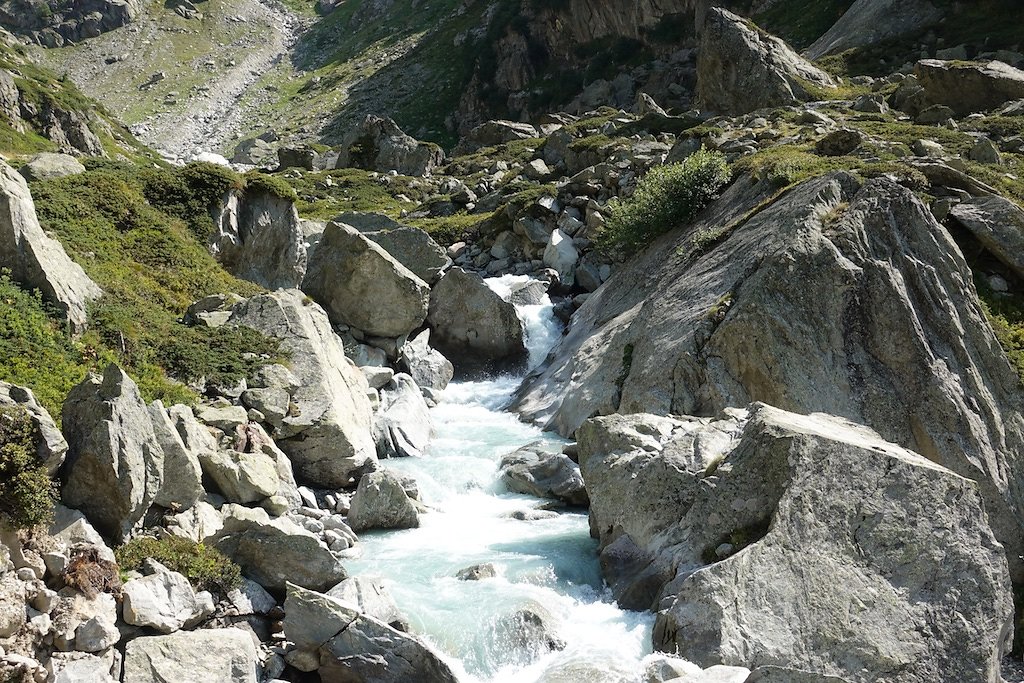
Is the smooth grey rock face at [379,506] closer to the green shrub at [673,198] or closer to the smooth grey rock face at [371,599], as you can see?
the smooth grey rock face at [371,599]

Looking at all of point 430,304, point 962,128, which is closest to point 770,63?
point 962,128

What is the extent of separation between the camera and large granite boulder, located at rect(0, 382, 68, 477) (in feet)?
31.0

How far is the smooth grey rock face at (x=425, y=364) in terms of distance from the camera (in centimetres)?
2577

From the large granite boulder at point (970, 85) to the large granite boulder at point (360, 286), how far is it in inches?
1157

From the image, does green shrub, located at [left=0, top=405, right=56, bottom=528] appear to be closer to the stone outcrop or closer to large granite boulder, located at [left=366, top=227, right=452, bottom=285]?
large granite boulder, located at [left=366, top=227, right=452, bottom=285]

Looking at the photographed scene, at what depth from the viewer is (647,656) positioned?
32.8 ft

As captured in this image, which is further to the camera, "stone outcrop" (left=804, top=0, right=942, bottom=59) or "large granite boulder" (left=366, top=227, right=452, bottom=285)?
"stone outcrop" (left=804, top=0, right=942, bottom=59)

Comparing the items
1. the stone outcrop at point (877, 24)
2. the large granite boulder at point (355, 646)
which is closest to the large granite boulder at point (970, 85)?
the stone outcrop at point (877, 24)

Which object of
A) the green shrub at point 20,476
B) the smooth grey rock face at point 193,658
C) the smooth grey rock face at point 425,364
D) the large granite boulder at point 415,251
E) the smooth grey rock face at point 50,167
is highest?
the smooth grey rock face at point 50,167

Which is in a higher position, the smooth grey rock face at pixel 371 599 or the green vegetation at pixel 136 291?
the green vegetation at pixel 136 291

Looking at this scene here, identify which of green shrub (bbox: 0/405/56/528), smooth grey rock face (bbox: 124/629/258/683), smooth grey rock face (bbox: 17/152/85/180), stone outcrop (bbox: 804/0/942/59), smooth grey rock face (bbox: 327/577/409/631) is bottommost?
smooth grey rock face (bbox: 327/577/409/631)

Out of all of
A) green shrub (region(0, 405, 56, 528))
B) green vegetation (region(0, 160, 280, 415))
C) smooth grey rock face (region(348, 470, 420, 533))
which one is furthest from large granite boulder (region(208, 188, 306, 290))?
green shrub (region(0, 405, 56, 528))

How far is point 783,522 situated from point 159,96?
109523 millimetres

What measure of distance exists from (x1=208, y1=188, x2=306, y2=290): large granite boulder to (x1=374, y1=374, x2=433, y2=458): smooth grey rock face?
19.3 ft
